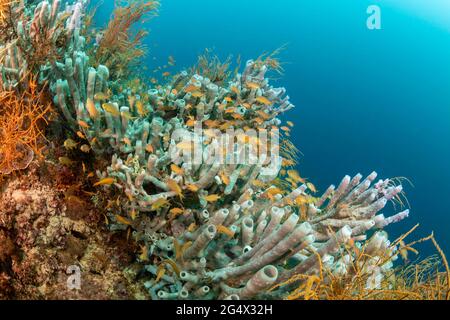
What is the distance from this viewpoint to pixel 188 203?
3039mm

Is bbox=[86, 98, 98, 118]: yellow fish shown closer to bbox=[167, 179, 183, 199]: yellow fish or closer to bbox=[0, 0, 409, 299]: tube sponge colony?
bbox=[0, 0, 409, 299]: tube sponge colony

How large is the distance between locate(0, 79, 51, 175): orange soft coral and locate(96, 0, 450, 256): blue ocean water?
20.7 m

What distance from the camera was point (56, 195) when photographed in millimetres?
2955

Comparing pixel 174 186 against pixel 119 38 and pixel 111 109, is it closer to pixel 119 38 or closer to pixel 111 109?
pixel 111 109

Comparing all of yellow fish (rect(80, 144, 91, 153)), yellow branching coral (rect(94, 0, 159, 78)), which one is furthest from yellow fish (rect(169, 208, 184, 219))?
yellow branching coral (rect(94, 0, 159, 78))

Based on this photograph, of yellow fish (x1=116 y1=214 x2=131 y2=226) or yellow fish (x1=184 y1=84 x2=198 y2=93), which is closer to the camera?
yellow fish (x1=116 y1=214 x2=131 y2=226)

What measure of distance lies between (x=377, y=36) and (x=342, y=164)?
24.9 m

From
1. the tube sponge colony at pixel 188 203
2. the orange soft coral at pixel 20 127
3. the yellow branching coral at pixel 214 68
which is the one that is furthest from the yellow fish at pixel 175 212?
the yellow branching coral at pixel 214 68

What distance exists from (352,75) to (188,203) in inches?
1706

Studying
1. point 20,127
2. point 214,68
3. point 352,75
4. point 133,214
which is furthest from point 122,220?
point 352,75

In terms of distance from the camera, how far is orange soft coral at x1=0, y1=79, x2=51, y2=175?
9.40 feet

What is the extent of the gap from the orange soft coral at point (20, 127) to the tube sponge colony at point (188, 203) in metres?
0.15

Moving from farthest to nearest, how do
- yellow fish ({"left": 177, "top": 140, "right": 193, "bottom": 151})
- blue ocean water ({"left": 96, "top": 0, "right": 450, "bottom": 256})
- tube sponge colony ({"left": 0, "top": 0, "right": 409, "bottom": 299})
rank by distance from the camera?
blue ocean water ({"left": 96, "top": 0, "right": 450, "bottom": 256}) < yellow fish ({"left": 177, "top": 140, "right": 193, "bottom": 151}) < tube sponge colony ({"left": 0, "top": 0, "right": 409, "bottom": 299})

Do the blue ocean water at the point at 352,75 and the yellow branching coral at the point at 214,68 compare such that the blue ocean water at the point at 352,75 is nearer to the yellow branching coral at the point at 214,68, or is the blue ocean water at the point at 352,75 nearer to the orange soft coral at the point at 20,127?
the yellow branching coral at the point at 214,68
